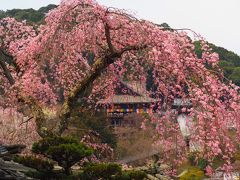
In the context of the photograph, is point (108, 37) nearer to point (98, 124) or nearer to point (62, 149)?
point (62, 149)

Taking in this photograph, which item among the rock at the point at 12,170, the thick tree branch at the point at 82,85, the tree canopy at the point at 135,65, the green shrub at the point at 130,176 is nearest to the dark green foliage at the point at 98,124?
the tree canopy at the point at 135,65

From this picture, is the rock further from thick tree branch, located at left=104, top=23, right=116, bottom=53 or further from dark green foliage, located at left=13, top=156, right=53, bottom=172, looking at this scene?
thick tree branch, located at left=104, top=23, right=116, bottom=53

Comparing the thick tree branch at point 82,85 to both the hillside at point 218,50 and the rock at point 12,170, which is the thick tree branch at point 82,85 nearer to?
the rock at point 12,170

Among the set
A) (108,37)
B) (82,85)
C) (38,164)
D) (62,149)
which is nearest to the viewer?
(62,149)

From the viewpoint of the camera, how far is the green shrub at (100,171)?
6082 millimetres

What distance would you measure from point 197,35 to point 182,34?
14.0 inches

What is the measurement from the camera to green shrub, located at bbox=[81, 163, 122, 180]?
6.08m


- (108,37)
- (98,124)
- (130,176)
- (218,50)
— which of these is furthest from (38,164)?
(218,50)

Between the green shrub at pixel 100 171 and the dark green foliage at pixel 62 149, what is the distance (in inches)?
8.5

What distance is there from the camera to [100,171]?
608 cm

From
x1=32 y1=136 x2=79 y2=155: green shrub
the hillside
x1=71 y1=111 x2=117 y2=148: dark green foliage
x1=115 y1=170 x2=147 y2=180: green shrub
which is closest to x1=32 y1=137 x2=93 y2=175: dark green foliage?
x1=32 y1=136 x2=79 y2=155: green shrub

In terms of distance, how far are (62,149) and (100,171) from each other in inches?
24.0

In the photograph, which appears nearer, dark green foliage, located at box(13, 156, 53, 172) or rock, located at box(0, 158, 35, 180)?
rock, located at box(0, 158, 35, 180)

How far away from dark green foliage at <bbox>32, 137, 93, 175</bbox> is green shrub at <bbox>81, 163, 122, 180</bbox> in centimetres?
22
